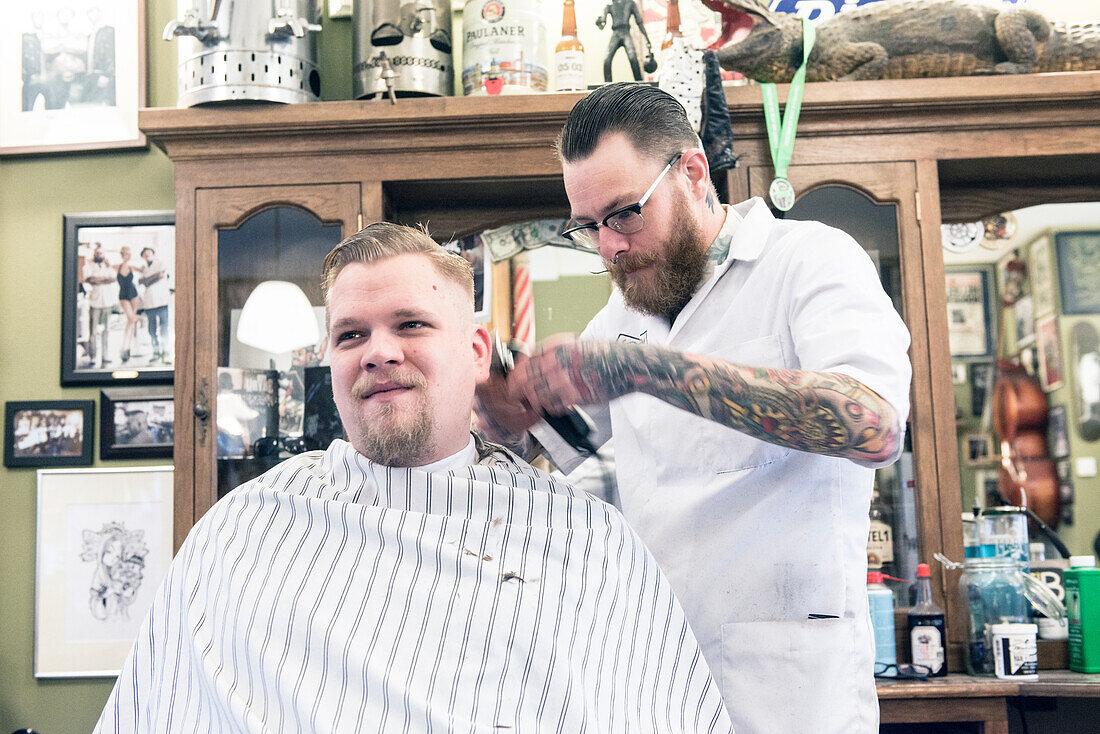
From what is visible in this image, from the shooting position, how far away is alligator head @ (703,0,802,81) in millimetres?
2578

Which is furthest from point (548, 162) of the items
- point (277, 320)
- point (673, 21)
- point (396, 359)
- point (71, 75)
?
point (71, 75)

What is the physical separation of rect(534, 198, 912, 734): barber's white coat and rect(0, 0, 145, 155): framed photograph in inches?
84.6

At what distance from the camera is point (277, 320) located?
2.73 m

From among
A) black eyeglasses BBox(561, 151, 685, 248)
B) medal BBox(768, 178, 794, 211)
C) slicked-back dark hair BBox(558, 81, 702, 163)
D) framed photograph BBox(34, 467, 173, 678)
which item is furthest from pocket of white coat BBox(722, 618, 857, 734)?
framed photograph BBox(34, 467, 173, 678)

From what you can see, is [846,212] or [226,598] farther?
[846,212]

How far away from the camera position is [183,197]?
2.69m

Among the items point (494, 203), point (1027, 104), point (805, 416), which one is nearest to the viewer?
point (805, 416)

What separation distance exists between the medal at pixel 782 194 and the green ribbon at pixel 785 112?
3 centimetres

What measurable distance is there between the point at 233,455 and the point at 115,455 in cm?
56

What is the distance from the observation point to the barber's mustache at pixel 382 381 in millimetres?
1576

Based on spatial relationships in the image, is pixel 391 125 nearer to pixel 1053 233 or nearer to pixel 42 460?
pixel 42 460

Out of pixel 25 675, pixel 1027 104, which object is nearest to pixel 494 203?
pixel 1027 104

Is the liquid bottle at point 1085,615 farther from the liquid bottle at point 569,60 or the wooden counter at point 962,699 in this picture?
the liquid bottle at point 569,60

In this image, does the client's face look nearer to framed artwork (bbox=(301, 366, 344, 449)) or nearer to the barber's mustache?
the barber's mustache
